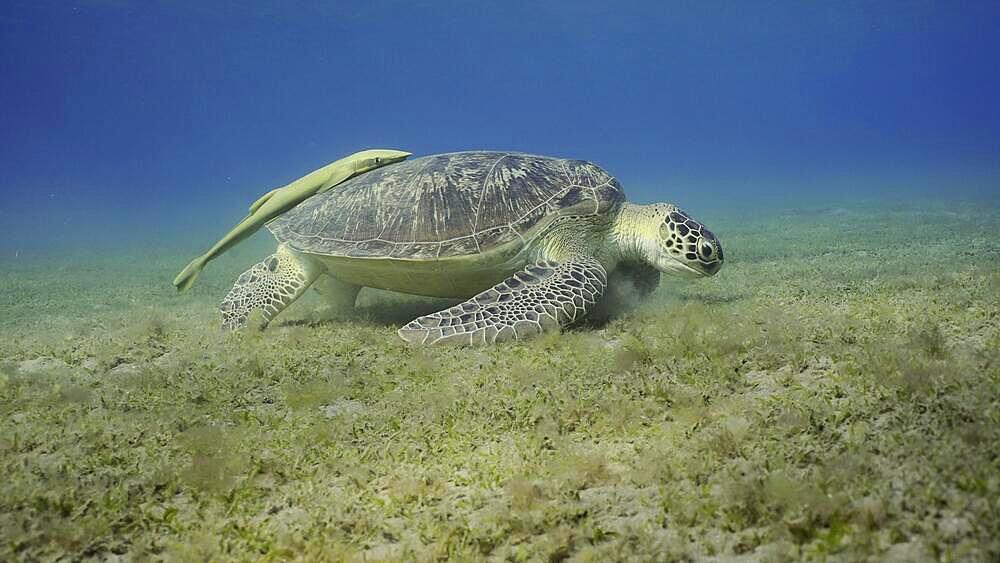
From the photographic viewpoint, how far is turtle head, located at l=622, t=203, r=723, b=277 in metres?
5.81

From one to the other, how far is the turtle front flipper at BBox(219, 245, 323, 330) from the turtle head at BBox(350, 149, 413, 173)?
4.51 feet

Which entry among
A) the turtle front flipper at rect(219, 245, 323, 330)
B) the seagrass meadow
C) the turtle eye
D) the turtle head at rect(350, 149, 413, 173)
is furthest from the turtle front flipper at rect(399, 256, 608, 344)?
the turtle head at rect(350, 149, 413, 173)

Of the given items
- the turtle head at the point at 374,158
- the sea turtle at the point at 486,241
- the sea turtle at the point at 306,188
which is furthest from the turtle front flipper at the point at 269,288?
the turtle head at the point at 374,158

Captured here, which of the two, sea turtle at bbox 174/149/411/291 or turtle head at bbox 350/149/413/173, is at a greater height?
turtle head at bbox 350/149/413/173

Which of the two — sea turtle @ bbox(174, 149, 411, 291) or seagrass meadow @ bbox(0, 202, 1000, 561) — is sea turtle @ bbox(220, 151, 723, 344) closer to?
sea turtle @ bbox(174, 149, 411, 291)

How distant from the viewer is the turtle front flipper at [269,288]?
6.33 m

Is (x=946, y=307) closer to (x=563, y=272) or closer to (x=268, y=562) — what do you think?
(x=563, y=272)

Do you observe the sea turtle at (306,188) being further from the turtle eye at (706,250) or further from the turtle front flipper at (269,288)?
the turtle eye at (706,250)

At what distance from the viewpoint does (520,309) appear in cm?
504

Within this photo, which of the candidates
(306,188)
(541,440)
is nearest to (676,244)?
(541,440)

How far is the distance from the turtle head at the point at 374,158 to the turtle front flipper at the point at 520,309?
8.80 feet

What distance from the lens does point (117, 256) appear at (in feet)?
64.6

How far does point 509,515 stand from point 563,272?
135 inches

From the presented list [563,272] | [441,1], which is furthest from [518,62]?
[563,272]
